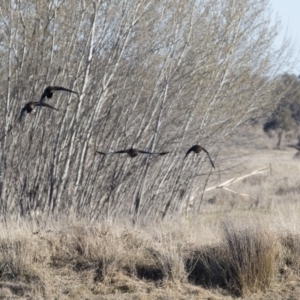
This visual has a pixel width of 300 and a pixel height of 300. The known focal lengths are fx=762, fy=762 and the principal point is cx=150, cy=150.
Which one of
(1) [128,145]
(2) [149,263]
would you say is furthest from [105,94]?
(2) [149,263]

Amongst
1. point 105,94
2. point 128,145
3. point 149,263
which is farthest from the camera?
point 128,145

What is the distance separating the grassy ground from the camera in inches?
315

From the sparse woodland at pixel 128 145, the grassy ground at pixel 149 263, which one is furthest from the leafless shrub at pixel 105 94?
the grassy ground at pixel 149 263

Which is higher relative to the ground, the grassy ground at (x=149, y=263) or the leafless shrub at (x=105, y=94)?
the leafless shrub at (x=105, y=94)

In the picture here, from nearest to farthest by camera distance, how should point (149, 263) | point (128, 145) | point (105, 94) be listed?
point (149, 263) < point (105, 94) < point (128, 145)

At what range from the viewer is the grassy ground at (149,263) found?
800 centimetres

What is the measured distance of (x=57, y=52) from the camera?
12422 millimetres

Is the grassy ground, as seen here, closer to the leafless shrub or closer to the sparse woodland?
the sparse woodland

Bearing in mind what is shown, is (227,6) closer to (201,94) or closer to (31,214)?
(201,94)

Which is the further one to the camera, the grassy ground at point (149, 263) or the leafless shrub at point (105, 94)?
the leafless shrub at point (105, 94)

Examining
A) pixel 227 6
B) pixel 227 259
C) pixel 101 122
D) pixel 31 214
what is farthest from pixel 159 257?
pixel 227 6

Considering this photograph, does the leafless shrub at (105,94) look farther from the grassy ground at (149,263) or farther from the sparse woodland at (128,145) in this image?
the grassy ground at (149,263)

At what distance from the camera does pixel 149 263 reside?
8.59 meters

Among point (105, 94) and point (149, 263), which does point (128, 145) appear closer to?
point (105, 94)
